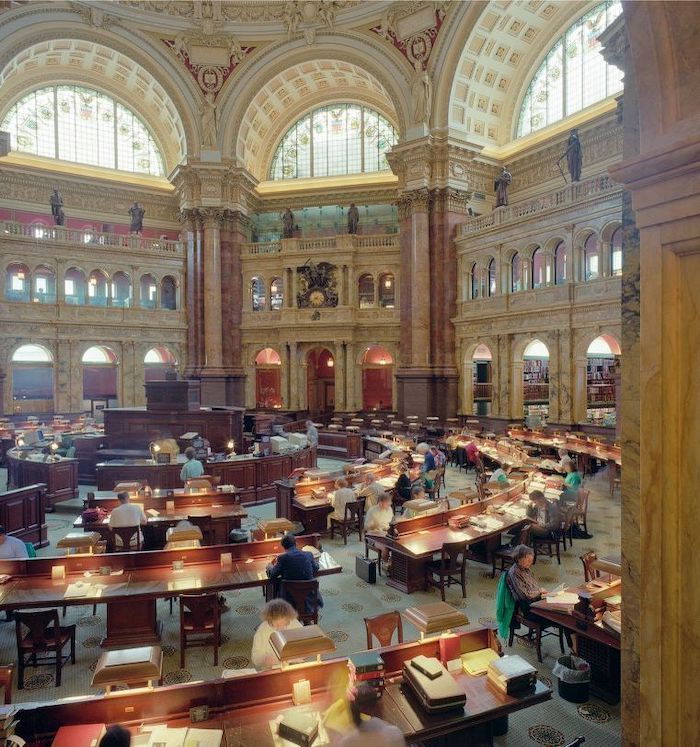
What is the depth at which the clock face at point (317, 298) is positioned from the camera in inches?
1139

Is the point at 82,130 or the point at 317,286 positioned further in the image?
the point at 82,130

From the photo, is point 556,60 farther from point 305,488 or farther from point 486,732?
point 486,732

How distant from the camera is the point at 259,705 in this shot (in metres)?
4.21

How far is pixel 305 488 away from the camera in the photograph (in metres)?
11.8

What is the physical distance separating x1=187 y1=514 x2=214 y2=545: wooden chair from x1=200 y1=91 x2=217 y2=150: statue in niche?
23126 mm

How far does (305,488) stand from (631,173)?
31.5ft

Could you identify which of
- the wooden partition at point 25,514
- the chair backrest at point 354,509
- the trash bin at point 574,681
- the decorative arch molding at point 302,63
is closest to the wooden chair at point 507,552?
the chair backrest at point 354,509

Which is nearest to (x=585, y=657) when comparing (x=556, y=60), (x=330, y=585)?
(x=330, y=585)

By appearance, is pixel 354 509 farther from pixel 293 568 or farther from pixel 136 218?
pixel 136 218

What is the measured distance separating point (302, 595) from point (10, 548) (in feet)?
13.9

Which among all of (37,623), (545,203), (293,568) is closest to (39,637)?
(37,623)

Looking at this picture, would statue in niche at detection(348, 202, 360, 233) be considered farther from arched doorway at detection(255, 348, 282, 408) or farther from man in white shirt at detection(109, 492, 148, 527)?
man in white shirt at detection(109, 492, 148, 527)

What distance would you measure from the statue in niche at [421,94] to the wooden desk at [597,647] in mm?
23484

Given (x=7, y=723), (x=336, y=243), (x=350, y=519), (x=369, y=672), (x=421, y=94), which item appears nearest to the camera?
(x=7, y=723)
